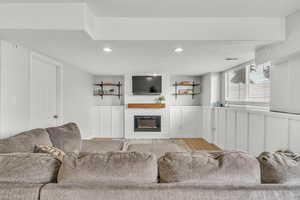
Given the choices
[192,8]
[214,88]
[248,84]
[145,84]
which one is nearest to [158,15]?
[192,8]

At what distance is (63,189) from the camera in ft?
3.60

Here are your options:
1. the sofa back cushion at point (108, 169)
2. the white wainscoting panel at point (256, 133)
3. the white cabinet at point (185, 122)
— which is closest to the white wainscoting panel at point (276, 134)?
the white wainscoting panel at point (256, 133)

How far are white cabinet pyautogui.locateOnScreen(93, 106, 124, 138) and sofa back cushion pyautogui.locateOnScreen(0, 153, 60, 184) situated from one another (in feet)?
15.8

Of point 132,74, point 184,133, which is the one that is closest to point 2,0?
point 132,74

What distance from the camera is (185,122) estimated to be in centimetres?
609

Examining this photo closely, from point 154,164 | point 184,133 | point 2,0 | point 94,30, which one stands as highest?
point 2,0

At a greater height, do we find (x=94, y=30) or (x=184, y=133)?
(x=94, y=30)

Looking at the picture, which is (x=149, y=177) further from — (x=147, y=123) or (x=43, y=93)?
(x=147, y=123)

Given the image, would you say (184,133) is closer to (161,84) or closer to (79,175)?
(161,84)

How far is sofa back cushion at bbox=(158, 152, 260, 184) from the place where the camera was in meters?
1.12

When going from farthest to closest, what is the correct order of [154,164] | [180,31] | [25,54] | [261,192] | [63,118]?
[63,118] → [25,54] → [180,31] → [154,164] → [261,192]

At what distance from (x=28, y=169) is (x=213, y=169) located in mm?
1130

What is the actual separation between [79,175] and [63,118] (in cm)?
323

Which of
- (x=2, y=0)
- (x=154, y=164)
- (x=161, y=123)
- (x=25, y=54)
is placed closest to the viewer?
(x=154, y=164)
